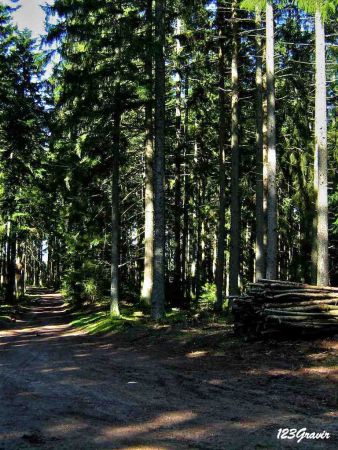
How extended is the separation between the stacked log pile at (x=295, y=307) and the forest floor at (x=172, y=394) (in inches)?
14.9

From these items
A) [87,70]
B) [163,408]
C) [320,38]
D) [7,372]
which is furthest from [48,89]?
[163,408]

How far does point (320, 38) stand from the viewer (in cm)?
1230

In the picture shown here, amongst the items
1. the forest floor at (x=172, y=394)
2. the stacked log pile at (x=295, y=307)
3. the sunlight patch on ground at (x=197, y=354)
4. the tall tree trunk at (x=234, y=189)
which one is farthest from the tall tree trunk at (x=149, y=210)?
the stacked log pile at (x=295, y=307)

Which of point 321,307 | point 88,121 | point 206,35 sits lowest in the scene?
point 321,307

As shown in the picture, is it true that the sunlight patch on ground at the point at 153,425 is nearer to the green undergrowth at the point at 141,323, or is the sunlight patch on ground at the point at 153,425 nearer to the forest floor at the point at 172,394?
the forest floor at the point at 172,394

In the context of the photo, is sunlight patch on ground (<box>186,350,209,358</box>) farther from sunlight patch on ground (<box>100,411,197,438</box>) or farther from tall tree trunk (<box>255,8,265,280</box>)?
tall tree trunk (<box>255,8,265,280</box>)

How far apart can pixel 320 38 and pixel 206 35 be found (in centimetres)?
867

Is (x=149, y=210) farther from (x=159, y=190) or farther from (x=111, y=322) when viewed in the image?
(x=111, y=322)

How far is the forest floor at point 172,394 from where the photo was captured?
5234 mm

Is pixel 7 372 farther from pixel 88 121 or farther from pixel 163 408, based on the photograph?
pixel 88 121

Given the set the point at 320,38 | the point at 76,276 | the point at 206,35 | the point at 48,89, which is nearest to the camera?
the point at 320,38

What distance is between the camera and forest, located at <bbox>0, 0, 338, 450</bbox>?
6.29 meters

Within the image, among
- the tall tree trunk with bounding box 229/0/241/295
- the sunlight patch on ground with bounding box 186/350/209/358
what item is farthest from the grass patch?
the sunlight patch on ground with bounding box 186/350/209/358

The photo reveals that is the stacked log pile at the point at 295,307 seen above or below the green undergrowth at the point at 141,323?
above
